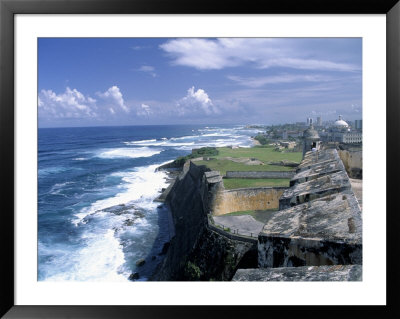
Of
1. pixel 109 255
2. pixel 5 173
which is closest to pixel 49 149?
pixel 109 255

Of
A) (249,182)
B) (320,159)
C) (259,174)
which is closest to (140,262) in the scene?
(249,182)

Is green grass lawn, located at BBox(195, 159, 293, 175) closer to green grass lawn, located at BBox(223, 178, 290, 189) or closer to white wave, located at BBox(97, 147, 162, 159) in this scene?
green grass lawn, located at BBox(223, 178, 290, 189)

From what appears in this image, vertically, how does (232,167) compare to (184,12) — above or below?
below

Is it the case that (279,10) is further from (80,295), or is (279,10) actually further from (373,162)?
(80,295)

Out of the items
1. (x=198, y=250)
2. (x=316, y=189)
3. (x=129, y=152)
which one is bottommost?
(x=198, y=250)

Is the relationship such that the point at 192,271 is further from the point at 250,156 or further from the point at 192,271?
the point at 250,156
